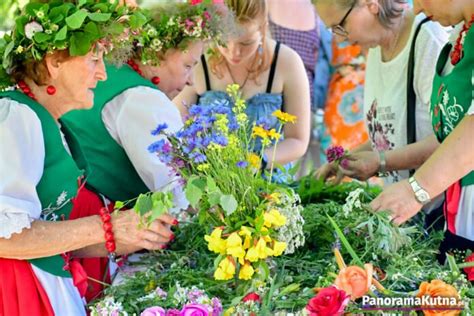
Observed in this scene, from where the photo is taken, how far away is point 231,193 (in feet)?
5.65

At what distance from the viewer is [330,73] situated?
15.5 feet

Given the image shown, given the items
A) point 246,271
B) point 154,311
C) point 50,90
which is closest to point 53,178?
point 50,90

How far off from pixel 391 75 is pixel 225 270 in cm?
120

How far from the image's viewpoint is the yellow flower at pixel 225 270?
1.67 meters

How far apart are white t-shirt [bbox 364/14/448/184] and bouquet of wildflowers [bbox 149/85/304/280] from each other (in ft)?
2.61

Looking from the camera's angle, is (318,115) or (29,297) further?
(318,115)

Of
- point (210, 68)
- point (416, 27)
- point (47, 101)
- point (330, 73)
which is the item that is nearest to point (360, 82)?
point (330, 73)

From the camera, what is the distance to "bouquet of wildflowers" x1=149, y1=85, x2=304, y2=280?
167 centimetres

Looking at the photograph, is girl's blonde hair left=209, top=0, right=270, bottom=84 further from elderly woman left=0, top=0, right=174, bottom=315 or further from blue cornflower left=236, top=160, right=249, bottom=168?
blue cornflower left=236, top=160, right=249, bottom=168

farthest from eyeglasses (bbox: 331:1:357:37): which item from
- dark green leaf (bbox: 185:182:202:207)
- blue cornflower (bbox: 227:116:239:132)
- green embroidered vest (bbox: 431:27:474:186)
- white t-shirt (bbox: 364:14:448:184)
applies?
dark green leaf (bbox: 185:182:202:207)

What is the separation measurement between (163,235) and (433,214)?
95cm

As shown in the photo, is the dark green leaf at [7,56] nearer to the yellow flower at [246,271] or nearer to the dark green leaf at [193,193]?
the dark green leaf at [193,193]

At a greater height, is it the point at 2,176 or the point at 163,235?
the point at 2,176

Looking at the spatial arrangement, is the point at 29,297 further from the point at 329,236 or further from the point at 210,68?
the point at 210,68
